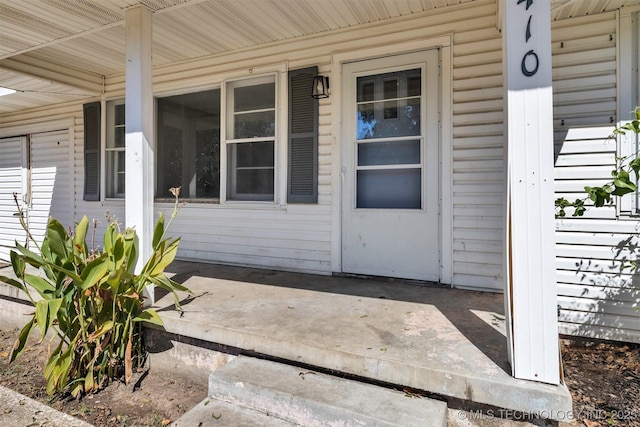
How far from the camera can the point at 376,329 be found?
2.33m

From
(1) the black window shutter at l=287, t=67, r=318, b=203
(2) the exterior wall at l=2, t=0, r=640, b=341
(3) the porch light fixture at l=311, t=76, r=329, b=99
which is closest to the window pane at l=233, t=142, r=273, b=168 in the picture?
(1) the black window shutter at l=287, t=67, r=318, b=203

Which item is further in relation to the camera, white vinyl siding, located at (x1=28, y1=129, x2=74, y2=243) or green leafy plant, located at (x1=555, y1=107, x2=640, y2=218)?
white vinyl siding, located at (x1=28, y1=129, x2=74, y2=243)

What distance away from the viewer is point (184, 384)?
2.47m

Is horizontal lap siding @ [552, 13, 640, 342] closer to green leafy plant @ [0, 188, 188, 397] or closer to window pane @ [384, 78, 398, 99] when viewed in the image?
window pane @ [384, 78, 398, 99]

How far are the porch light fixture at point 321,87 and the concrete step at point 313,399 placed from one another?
2679mm

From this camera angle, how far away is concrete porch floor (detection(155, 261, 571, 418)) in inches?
67.9

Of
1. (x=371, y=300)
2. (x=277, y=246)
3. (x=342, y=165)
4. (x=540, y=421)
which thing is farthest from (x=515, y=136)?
(x=277, y=246)

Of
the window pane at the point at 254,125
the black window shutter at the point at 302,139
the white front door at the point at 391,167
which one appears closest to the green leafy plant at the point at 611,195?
the white front door at the point at 391,167

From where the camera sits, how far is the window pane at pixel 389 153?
3.55 meters

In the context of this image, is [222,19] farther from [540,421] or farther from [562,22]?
[540,421]

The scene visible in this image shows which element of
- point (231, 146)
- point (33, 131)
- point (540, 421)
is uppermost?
point (33, 131)

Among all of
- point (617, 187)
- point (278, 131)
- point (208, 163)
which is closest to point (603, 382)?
point (617, 187)

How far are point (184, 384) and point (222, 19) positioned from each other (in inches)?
125

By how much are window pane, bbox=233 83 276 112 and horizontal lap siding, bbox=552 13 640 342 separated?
2760 mm
